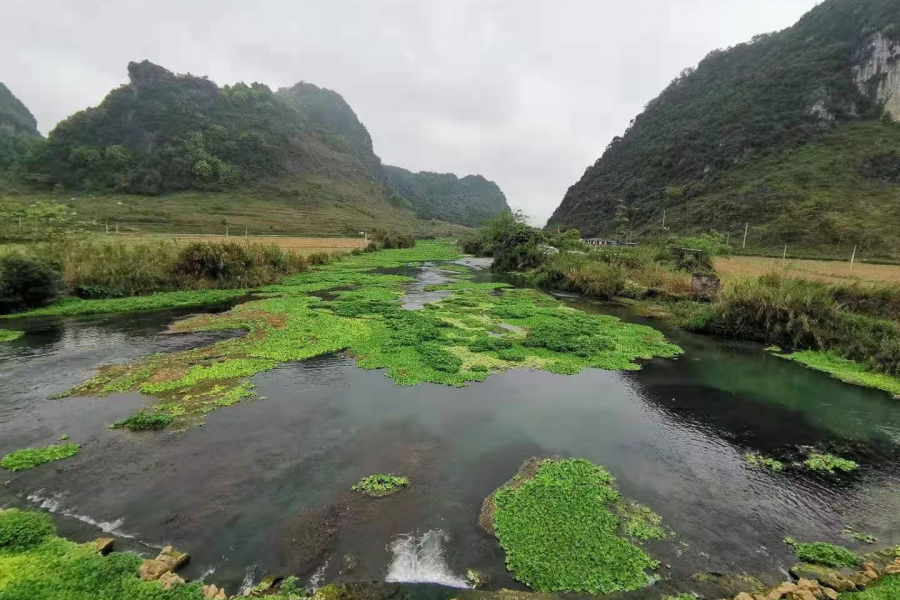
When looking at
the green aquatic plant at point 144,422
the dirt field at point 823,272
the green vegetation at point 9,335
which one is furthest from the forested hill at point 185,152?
the green aquatic plant at point 144,422

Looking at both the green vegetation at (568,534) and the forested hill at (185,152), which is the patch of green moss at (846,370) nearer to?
the green vegetation at (568,534)

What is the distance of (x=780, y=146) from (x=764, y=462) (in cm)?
8530

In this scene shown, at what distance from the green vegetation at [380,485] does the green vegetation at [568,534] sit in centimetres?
175

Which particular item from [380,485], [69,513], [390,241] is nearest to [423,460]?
[380,485]

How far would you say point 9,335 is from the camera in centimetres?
1467

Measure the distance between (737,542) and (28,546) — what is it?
33.0ft

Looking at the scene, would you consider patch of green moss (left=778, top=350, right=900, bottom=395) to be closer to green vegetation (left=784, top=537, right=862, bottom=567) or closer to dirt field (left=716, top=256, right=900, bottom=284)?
dirt field (left=716, top=256, right=900, bottom=284)

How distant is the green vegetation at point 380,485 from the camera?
7.32 m

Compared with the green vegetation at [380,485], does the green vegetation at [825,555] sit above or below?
above

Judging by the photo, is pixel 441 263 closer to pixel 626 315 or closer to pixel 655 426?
pixel 626 315

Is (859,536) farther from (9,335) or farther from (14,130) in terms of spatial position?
(14,130)

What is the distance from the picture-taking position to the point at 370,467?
8109 millimetres

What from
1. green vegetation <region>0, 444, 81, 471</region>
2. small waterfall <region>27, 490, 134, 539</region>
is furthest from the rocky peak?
green vegetation <region>0, 444, 81, 471</region>

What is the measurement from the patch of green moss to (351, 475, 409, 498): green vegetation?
14.8 m
